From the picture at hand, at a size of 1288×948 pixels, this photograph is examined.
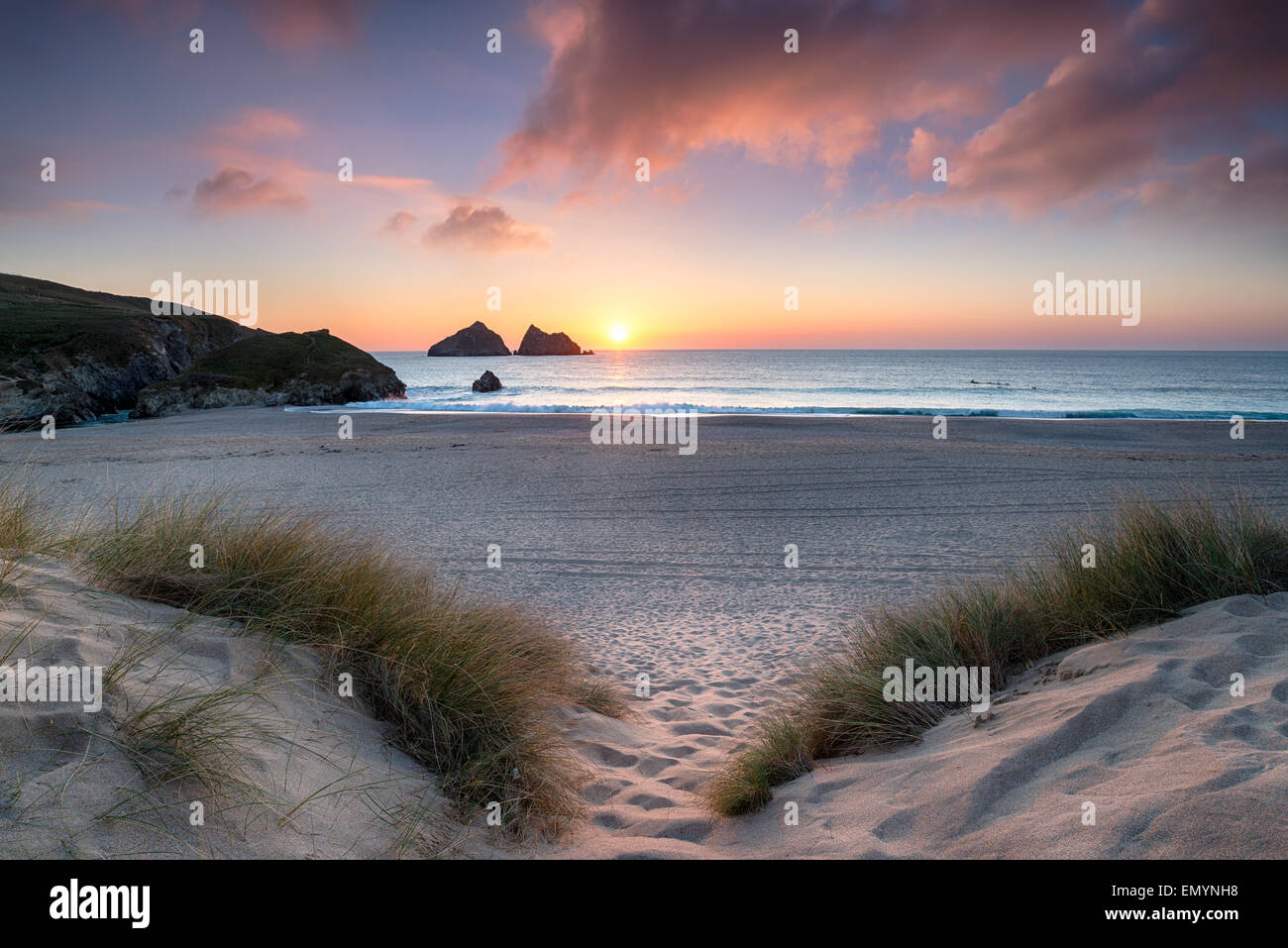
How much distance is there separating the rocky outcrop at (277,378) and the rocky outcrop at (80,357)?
95.7 inches

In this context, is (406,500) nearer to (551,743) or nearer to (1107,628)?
(551,743)

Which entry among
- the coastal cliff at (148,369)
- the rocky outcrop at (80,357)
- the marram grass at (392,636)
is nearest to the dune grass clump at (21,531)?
the marram grass at (392,636)

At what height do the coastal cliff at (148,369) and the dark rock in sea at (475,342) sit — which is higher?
the dark rock in sea at (475,342)

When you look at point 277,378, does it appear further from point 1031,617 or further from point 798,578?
point 1031,617

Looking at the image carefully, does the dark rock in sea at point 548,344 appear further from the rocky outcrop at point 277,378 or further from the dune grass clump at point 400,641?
the dune grass clump at point 400,641

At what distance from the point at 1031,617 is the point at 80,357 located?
137ft

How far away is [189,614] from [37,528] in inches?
56.3

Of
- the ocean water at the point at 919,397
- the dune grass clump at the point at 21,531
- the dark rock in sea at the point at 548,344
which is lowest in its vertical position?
the dune grass clump at the point at 21,531

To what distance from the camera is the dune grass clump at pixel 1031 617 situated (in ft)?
13.6

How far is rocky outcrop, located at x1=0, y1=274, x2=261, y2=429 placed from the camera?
29.4 meters

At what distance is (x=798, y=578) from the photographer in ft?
27.9

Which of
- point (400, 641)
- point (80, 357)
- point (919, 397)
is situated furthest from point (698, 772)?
point (919, 397)

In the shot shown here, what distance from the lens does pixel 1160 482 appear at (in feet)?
44.9

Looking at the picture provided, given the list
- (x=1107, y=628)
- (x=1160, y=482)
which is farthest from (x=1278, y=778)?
(x=1160, y=482)
